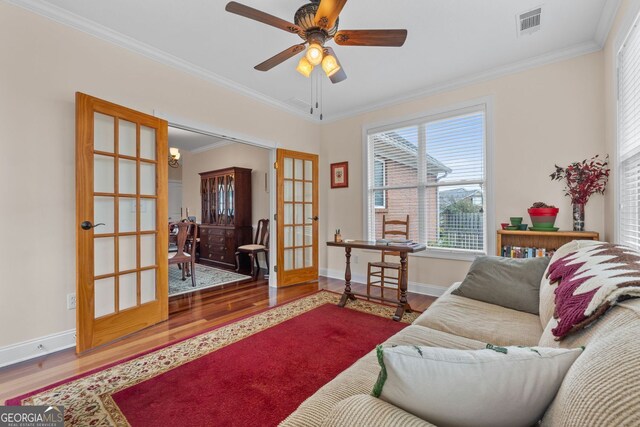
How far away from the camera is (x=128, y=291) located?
105 inches

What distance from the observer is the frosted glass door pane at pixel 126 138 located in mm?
2639

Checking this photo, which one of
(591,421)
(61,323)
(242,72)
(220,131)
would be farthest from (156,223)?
(591,421)

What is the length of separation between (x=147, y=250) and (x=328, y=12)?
2638 mm

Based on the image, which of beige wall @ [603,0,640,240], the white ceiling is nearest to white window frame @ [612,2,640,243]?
beige wall @ [603,0,640,240]

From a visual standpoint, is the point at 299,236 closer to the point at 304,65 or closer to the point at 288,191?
the point at 288,191

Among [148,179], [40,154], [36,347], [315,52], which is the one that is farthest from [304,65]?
[36,347]

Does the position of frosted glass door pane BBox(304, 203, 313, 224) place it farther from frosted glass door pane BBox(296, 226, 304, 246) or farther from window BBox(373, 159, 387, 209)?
window BBox(373, 159, 387, 209)

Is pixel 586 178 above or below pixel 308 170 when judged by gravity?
below

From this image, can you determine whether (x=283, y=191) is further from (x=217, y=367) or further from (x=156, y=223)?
(x=217, y=367)

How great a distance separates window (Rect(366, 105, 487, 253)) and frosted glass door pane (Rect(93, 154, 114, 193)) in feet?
10.7

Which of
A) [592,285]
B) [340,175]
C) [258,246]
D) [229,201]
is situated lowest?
[258,246]

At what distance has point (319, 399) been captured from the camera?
1031 millimetres

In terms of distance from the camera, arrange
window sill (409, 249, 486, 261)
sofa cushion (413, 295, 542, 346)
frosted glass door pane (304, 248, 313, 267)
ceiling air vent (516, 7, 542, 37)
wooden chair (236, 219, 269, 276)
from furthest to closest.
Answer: wooden chair (236, 219, 269, 276) → frosted glass door pane (304, 248, 313, 267) → window sill (409, 249, 486, 261) → ceiling air vent (516, 7, 542, 37) → sofa cushion (413, 295, 542, 346)

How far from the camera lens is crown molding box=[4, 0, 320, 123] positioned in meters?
2.27
